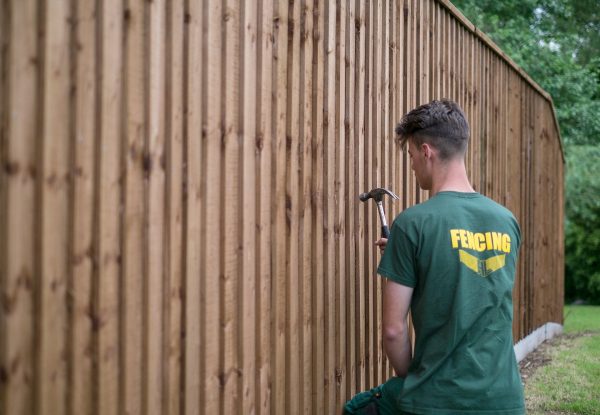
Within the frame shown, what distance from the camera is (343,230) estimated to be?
147 inches

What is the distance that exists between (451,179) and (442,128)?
210 millimetres

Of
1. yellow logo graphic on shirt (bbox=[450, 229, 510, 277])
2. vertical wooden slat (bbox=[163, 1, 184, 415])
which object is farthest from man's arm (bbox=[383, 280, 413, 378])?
vertical wooden slat (bbox=[163, 1, 184, 415])

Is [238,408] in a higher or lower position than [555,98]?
lower

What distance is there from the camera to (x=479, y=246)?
108 inches

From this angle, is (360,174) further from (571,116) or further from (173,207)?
(571,116)

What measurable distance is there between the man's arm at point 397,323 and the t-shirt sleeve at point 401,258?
0.10 ft

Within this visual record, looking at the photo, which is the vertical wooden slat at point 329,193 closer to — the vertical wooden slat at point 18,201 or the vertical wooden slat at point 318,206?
the vertical wooden slat at point 318,206

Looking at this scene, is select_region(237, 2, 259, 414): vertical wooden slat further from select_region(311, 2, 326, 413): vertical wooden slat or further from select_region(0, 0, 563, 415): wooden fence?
select_region(311, 2, 326, 413): vertical wooden slat

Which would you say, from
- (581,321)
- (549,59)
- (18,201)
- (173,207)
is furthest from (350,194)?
(549,59)

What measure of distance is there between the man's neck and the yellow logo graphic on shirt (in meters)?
0.22

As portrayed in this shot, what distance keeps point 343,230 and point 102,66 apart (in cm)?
180

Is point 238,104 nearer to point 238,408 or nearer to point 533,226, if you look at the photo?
point 238,408

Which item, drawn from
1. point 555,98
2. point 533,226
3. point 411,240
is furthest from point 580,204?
point 411,240

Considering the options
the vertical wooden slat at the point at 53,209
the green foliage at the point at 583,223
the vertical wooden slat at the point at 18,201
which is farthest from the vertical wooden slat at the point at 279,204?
the green foliage at the point at 583,223
